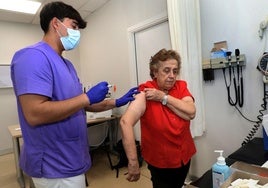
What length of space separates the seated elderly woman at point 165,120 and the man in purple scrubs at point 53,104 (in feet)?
0.91

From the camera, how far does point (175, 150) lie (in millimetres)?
1310

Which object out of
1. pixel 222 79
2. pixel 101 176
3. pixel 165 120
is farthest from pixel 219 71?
pixel 101 176

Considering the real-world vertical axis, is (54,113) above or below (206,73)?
below

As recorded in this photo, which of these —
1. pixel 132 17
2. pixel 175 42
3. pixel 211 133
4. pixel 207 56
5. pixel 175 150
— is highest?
pixel 132 17

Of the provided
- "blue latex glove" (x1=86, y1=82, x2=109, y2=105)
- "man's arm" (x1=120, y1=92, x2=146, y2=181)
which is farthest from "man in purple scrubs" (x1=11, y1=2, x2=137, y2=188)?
"man's arm" (x1=120, y1=92, x2=146, y2=181)

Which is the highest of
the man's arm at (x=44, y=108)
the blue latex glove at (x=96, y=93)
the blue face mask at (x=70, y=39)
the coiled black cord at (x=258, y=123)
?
the blue face mask at (x=70, y=39)

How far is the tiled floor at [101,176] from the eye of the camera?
104 inches

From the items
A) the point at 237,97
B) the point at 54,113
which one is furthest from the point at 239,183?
the point at 237,97

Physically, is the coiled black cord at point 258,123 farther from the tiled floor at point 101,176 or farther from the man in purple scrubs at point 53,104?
the man in purple scrubs at point 53,104

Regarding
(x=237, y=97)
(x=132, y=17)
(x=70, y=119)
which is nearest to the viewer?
(x=70, y=119)

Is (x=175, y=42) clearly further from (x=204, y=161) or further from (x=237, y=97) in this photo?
(x=204, y=161)

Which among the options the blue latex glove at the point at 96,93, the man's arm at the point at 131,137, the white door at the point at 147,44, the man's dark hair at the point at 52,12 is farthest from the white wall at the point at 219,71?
the man's dark hair at the point at 52,12

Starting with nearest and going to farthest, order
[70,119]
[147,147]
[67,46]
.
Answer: [70,119] < [67,46] < [147,147]

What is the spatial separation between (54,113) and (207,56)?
1.75m
